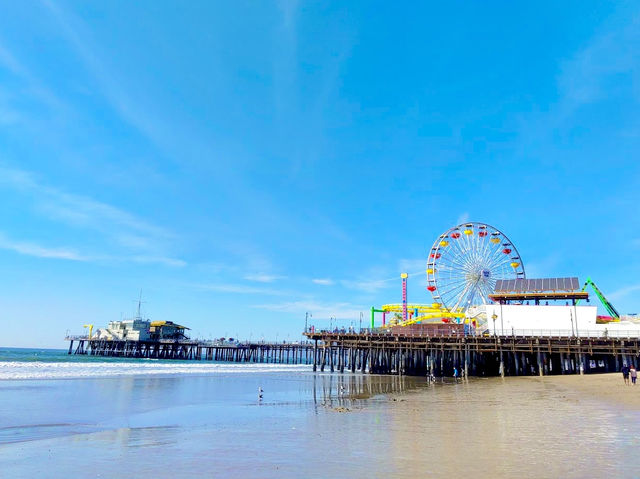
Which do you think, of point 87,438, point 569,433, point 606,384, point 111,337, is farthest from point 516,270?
point 111,337

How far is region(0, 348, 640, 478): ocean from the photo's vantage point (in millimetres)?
8984

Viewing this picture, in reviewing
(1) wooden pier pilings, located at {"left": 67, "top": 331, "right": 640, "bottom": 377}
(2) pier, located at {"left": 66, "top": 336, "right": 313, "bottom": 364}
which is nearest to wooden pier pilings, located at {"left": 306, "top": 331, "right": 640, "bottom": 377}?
(1) wooden pier pilings, located at {"left": 67, "top": 331, "right": 640, "bottom": 377}

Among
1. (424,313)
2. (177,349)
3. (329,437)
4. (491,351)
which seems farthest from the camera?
(177,349)

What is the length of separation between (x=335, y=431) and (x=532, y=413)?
324 inches

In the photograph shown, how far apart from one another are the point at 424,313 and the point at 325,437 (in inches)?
2478

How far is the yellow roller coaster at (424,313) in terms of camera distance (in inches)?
2450

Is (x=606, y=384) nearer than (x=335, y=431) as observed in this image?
No

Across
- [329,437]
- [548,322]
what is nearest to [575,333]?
[548,322]

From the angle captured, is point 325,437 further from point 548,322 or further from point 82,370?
point 82,370

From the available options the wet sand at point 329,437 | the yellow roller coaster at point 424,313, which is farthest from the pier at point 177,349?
the wet sand at point 329,437

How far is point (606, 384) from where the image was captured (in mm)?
29969

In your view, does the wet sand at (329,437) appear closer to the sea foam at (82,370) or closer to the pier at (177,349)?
the sea foam at (82,370)

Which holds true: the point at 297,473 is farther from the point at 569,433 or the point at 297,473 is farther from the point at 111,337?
the point at 111,337

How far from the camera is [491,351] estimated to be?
47031mm
